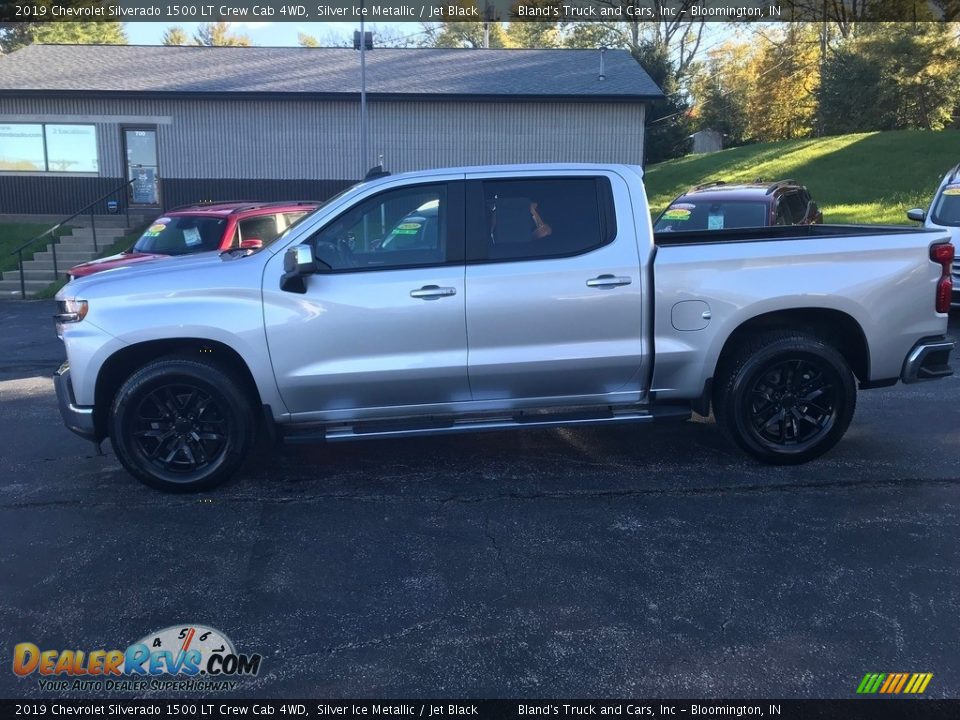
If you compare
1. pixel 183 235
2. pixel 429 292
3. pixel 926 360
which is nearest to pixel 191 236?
pixel 183 235

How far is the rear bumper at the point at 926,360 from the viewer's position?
18.8 feet

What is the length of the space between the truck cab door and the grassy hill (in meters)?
18.6

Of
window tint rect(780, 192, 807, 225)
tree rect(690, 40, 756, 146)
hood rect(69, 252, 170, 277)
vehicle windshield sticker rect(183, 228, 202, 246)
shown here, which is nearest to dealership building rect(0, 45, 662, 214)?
window tint rect(780, 192, 807, 225)

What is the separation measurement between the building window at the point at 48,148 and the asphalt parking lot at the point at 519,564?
1845 centimetres

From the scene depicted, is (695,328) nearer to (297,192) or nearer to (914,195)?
(297,192)

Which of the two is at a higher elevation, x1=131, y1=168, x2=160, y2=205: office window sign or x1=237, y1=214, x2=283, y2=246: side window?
x1=131, y1=168, x2=160, y2=205: office window sign

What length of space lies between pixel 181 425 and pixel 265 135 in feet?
61.1

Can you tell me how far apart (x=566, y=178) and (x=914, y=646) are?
11.2 feet

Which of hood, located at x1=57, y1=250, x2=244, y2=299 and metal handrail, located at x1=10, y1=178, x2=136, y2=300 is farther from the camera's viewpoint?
metal handrail, located at x1=10, y1=178, x2=136, y2=300

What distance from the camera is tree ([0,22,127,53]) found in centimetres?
4762

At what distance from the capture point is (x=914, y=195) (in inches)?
949

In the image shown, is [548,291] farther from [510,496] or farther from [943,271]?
[943,271]

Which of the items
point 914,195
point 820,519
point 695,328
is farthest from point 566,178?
point 914,195

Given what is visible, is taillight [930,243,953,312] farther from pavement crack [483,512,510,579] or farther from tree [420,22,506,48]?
tree [420,22,506,48]
